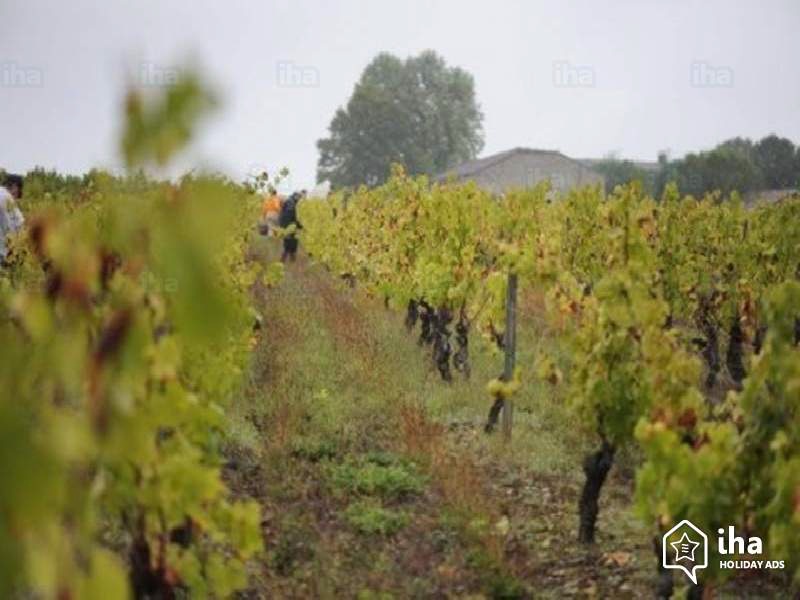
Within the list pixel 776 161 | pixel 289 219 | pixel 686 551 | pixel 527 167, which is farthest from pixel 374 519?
pixel 776 161

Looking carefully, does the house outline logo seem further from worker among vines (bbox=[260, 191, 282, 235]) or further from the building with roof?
the building with roof

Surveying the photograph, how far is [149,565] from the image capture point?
2979 millimetres

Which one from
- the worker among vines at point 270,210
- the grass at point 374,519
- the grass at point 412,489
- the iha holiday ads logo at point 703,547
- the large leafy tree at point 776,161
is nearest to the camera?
the iha holiday ads logo at point 703,547

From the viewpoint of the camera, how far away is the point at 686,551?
3.83m

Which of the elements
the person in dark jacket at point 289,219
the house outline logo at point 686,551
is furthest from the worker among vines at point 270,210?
the house outline logo at point 686,551

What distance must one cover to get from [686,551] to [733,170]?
46.4 m

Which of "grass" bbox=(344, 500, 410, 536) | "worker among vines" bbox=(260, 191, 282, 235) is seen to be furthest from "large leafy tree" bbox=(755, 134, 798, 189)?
"grass" bbox=(344, 500, 410, 536)

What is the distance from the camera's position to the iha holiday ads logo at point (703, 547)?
3.49 m

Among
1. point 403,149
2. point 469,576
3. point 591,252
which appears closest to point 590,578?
point 469,576

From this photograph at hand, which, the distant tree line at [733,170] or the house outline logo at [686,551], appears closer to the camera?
the house outline logo at [686,551]

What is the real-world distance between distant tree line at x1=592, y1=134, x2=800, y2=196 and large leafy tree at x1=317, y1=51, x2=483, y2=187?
1464cm

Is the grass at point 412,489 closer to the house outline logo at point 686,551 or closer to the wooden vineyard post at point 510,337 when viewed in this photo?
the wooden vineyard post at point 510,337

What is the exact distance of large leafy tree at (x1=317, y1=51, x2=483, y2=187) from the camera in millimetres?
66500

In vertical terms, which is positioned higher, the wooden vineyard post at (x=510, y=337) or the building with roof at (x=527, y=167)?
the building with roof at (x=527, y=167)
